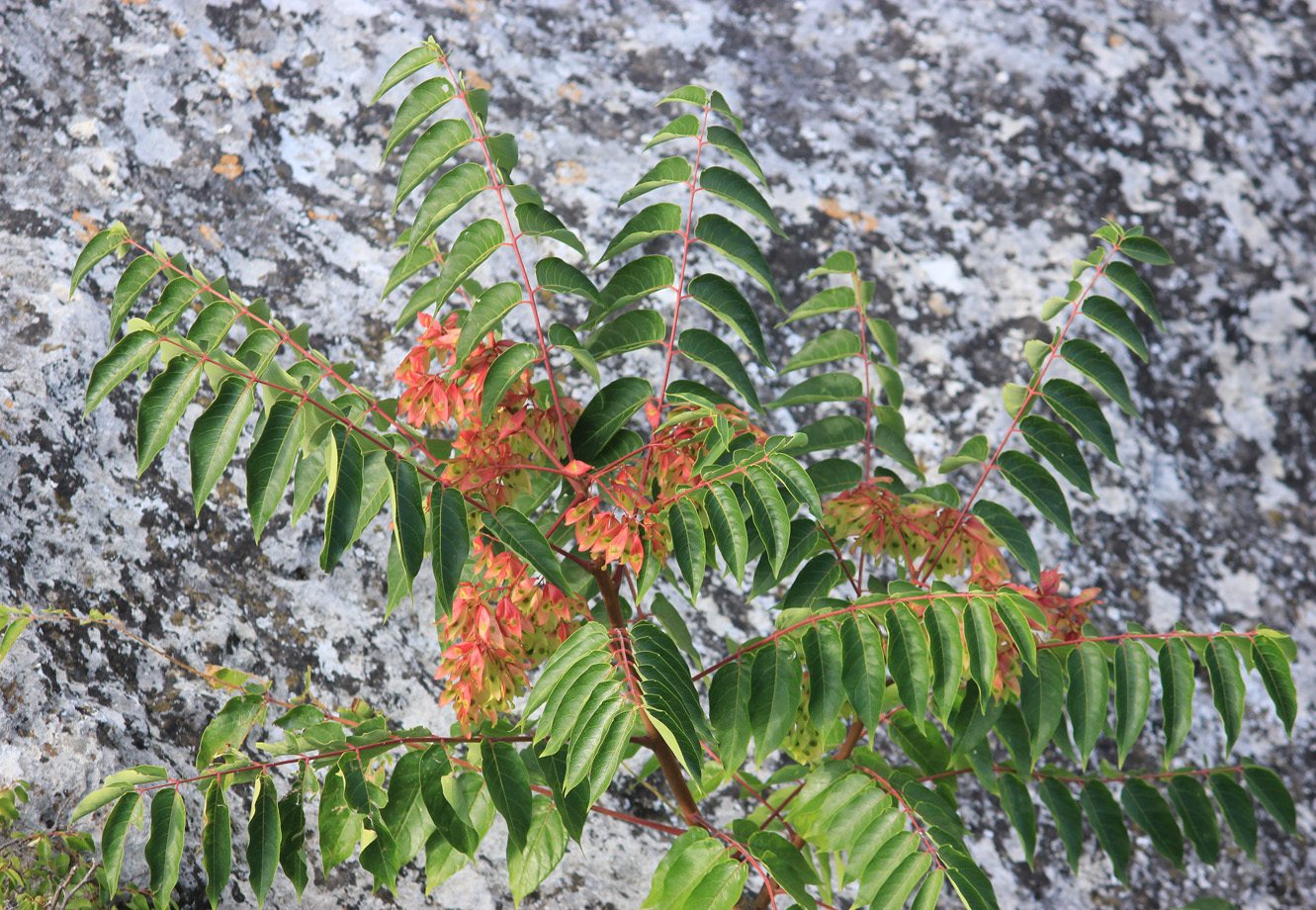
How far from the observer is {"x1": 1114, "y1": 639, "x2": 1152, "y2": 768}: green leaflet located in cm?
141

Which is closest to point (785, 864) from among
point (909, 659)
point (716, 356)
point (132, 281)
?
point (909, 659)

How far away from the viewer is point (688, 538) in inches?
50.1

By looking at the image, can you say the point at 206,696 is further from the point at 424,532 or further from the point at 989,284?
the point at 989,284

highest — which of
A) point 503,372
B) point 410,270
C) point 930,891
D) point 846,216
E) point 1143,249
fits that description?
point 846,216

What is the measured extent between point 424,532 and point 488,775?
1.24 ft

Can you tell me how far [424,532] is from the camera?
3.87ft

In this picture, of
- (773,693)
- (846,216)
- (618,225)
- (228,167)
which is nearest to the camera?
(773,693)

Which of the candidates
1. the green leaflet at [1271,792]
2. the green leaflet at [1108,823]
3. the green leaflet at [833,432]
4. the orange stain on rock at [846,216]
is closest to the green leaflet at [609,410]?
the green leaflet at [833,432]

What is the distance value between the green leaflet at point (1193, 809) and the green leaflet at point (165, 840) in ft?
5.64

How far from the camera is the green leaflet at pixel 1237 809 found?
1666mm

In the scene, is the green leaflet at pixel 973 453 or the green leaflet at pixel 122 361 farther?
the green leaflet at pixel 973 453

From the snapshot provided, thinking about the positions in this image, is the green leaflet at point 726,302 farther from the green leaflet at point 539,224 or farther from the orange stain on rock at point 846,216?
the orange stain on rock at point 846,216

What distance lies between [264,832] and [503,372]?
76 cm

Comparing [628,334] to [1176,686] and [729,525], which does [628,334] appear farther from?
[1176,686]
